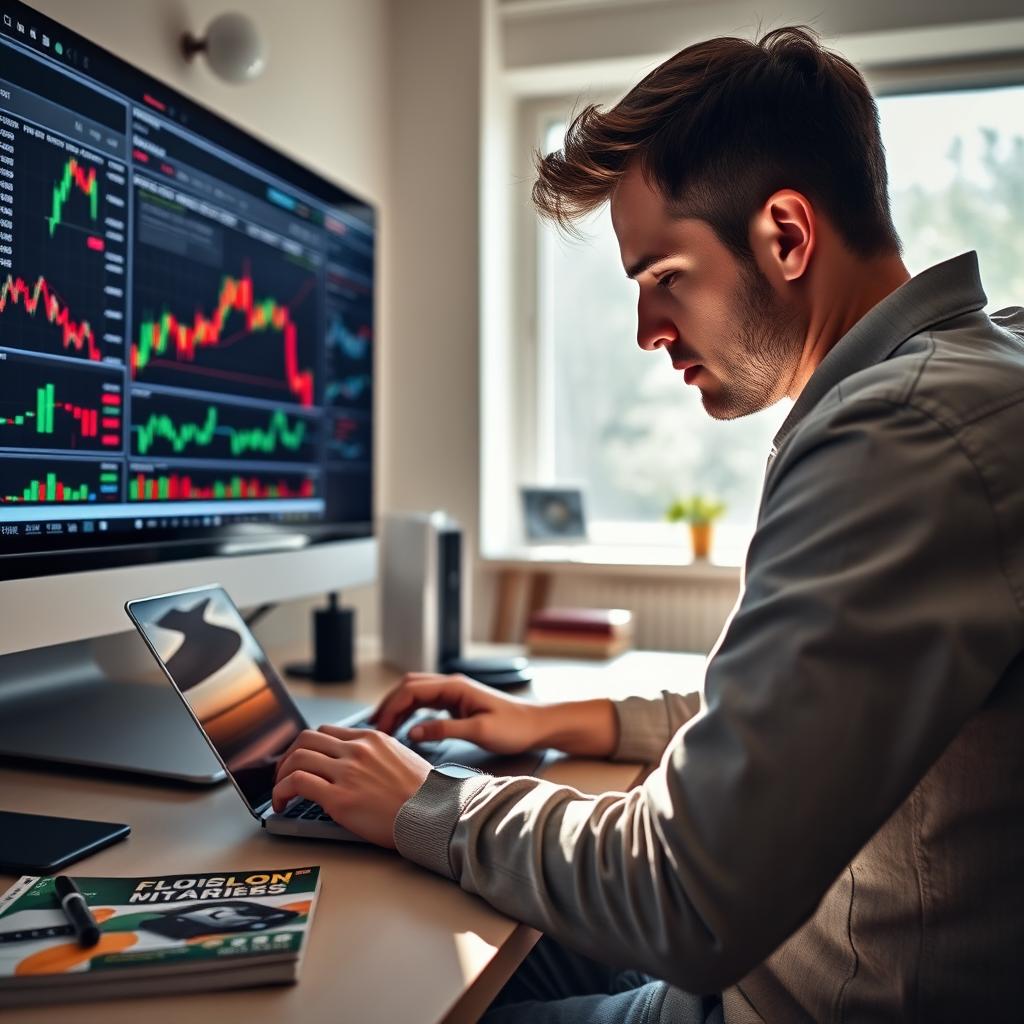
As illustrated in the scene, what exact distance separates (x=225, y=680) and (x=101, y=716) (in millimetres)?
290

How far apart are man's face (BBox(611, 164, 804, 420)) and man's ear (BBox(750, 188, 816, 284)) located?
16mm

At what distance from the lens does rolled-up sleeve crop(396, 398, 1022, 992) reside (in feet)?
1.84

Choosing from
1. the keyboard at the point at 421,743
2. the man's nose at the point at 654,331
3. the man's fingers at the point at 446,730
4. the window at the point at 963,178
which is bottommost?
the keyboard at the point at 421,743

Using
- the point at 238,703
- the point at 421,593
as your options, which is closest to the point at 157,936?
the point at 238,703

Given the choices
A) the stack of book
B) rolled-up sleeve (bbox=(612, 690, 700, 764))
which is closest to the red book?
the stack of book

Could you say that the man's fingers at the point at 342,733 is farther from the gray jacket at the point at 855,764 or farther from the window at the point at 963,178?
the window at the point at 963,178

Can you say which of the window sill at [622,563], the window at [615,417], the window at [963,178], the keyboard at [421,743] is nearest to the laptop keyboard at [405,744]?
the keyboard at [421,743]

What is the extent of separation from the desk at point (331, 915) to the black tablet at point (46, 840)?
0.4 inches

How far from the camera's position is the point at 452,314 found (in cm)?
229

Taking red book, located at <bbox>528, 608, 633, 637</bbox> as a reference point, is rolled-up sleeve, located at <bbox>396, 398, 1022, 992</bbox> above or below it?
above

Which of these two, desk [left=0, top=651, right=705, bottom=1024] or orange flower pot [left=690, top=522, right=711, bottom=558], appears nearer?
desk [left=0, top=651, right=705, bottom=1024]

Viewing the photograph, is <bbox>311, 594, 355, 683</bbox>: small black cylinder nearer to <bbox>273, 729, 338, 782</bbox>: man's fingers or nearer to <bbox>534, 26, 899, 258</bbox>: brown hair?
<bbox>273, 729, 338, 782</bbox>: man's fingers

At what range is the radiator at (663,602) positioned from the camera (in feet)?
7.18

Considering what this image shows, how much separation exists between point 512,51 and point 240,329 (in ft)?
4.67
